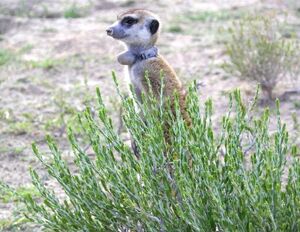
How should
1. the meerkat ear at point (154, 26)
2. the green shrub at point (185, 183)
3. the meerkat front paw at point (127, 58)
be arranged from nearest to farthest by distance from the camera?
the green shrub at point (185, 183) < the meerkat front paw at point (127, 58) < the meerkat ear at point (154, 26)

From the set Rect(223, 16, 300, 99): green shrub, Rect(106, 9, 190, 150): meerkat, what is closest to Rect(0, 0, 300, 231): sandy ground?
Rect(223, 16, 300, 99): green shrub

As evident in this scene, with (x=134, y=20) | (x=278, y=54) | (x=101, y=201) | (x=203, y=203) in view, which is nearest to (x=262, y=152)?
(x=203, y=203)

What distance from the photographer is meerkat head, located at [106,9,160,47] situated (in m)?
→ 5.62

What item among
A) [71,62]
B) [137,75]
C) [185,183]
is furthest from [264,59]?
[185,183]

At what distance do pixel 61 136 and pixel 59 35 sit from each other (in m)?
3.30

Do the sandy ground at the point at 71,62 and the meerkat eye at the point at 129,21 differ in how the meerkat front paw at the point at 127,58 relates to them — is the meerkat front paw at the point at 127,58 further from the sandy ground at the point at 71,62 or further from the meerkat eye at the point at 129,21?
the sandy ground at the point at 71,62

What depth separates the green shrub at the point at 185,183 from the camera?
3465 mm

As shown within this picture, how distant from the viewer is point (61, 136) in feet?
23.5

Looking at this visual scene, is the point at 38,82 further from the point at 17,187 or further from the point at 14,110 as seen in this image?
the point at 17,187

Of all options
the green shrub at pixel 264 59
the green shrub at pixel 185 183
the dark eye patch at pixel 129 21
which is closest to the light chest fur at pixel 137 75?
the dark eye patch at pixel 129 21

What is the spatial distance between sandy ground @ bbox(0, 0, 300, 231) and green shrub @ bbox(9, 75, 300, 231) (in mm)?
1774

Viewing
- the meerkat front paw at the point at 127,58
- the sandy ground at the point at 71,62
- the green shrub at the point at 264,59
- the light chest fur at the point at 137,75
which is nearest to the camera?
the light chest fur at the point at 137,75

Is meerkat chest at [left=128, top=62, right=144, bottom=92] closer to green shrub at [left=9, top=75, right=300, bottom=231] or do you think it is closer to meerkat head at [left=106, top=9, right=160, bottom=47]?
meerkat head at [left=106, top=9, right=160, bottom=47]

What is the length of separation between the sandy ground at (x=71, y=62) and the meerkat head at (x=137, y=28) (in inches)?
41.3
